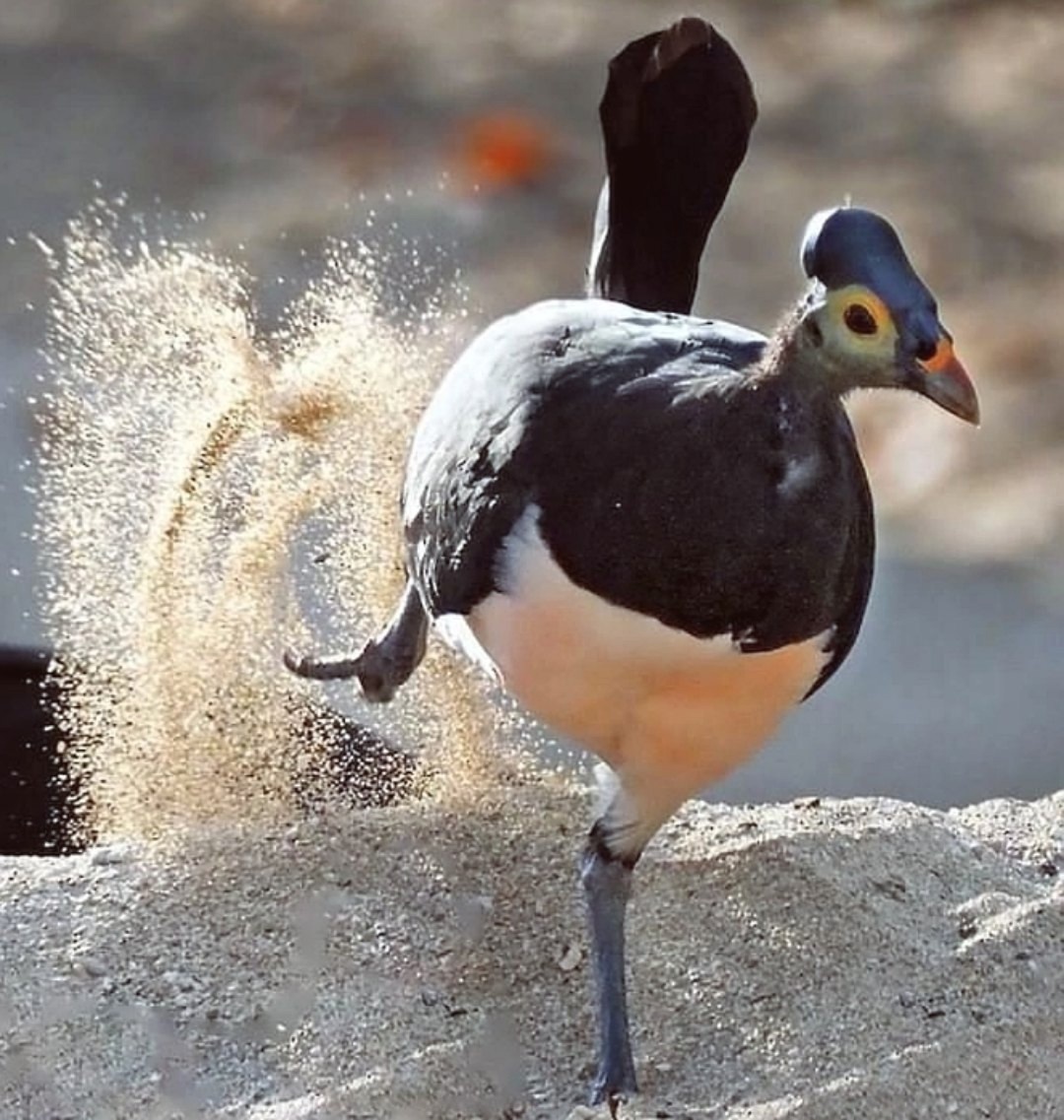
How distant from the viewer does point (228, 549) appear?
2148 mm

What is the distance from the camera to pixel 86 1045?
1.62m

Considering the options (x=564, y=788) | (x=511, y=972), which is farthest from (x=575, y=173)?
(x=511, y=972)

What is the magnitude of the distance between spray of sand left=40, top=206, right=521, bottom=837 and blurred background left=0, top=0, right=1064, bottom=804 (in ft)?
0.95

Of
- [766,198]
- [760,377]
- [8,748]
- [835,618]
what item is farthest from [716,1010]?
[766,198]

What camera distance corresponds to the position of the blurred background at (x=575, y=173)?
256 centimetres

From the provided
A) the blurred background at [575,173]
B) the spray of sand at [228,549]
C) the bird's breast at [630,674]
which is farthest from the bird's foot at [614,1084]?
the blurred background at [575,173]

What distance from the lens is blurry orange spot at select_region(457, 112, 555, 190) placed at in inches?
118

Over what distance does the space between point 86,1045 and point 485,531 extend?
50cm

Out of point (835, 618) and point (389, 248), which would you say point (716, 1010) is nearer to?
point (835, 618)

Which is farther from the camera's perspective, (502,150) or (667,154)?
(502,150)

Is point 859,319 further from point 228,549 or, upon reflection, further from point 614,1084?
point 228,549

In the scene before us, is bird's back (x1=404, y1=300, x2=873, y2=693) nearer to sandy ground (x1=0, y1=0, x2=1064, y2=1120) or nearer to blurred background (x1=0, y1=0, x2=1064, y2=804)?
sandy ground (x1=0, y1=0, x2=1064, y2=1120)

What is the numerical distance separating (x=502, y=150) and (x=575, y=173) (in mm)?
117

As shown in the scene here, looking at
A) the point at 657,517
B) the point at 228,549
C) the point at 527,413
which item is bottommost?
the point at 657,517
